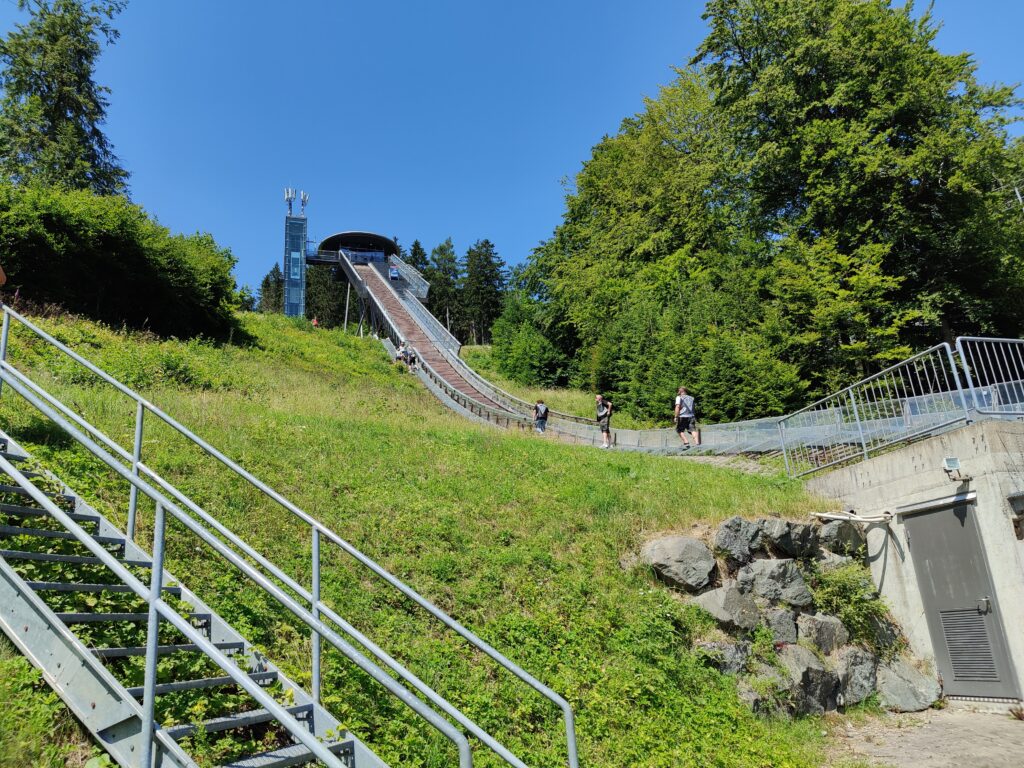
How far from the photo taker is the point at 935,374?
10.1m

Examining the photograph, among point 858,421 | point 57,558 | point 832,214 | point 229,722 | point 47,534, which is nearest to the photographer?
point 229,722

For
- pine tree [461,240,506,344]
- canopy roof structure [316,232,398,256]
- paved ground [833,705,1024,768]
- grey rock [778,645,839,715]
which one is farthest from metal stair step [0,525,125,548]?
pine tree [461,240,506,344]

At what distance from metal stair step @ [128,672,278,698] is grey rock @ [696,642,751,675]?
4890 mm

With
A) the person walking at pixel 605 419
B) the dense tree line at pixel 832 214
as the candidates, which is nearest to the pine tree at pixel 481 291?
the dense tree line at pixel 832 214

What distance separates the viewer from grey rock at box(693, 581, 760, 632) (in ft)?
25.7

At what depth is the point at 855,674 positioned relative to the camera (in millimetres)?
8281

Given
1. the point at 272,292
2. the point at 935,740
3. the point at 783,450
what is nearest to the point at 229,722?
the point at 935,740

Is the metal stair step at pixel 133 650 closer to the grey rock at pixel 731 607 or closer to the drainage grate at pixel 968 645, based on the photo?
the grey rock at pixel 731 607

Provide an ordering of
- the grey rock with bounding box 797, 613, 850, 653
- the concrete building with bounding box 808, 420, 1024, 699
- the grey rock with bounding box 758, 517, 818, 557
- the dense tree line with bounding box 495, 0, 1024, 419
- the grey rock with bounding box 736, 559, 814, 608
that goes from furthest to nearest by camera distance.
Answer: the dense tree line with bounding box 495, 0, 1024, 419 → the grey rock with bounding box 758, 517, 818, 557 → the grey rock with bounding box 736, 559, 814, 608 → the grey rock with bounding box 797, 613, 850, 653 → the concrete building with bounding box 808, 420, 1024, 699

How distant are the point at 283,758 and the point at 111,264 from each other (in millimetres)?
22619

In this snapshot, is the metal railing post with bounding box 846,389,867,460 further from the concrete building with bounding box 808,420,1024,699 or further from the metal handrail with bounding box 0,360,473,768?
the metal handrail with bounding box 0,360,473,768

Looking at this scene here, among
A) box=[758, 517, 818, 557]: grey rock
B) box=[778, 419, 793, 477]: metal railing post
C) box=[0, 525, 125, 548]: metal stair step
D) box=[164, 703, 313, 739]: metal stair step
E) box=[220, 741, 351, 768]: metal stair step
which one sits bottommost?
box=[220, 741, 351, 768]: metal stair step

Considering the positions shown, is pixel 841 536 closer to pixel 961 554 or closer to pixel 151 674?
pixel 961 554

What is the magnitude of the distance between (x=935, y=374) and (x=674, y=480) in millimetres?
4506
